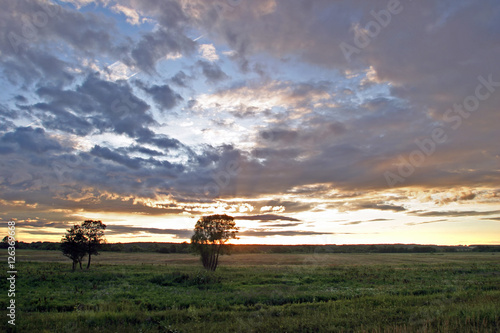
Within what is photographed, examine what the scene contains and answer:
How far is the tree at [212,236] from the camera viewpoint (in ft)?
151

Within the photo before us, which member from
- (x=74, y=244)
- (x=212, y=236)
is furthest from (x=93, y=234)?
(x=212, y=236)

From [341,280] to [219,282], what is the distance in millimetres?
12855

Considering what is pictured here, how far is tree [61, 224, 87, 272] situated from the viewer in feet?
149

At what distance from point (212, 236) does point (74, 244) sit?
69.6ft

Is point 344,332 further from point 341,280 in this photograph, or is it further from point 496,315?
point 341,280

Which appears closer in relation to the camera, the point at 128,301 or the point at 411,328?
the point at 411,328

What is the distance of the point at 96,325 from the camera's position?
13.2 m

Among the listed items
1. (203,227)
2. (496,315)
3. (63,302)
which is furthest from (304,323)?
(203,227)

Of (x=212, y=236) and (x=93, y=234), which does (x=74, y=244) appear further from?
(x=212, y=236)

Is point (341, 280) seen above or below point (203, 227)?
below

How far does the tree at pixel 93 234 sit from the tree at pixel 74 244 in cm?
62

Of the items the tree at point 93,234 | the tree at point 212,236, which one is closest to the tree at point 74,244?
the tree at point 93,234

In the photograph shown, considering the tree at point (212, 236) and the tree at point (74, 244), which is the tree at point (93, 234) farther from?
the tree at point (212, 236)

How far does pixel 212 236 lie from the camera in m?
45.8
